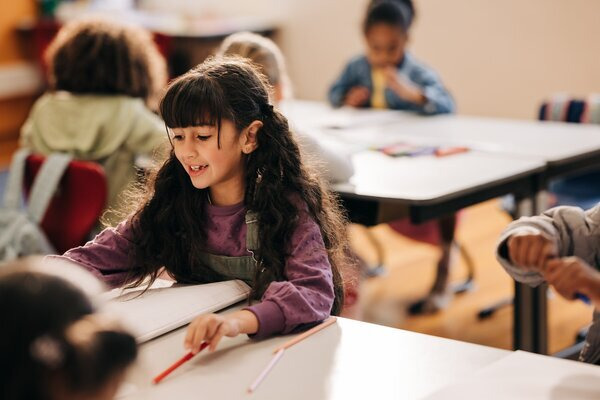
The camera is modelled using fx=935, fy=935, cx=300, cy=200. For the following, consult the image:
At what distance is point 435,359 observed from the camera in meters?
1.33

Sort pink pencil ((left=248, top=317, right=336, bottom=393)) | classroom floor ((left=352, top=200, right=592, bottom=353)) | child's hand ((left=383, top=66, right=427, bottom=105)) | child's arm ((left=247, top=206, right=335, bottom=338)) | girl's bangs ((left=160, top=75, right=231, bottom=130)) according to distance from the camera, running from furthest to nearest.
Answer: child's hand ((left=383, top=66, right=427, bottom=105)) → classroom floor ((left=352, top=200, right=592, bottom=353)) → girl's bangs ((left=160, top=75, right=231, bottom=130)) → child's arm ((left=247, top=206, right=335, bottom=338)) → pink pencil ((left=248, top=317, right=336, bottom=393))

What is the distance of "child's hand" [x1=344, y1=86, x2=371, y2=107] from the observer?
3637mm

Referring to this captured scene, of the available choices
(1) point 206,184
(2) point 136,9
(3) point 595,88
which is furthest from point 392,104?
(2) point 136,9

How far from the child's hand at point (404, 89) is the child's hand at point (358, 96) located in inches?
7.0

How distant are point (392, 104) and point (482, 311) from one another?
0.89m

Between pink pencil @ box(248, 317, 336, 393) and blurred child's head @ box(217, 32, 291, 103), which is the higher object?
blurred child's head @ box(217, 32, 291, 103)

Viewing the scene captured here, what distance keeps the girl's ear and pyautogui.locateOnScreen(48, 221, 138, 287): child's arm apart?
273 millimetres

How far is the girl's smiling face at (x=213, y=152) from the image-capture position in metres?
1.63

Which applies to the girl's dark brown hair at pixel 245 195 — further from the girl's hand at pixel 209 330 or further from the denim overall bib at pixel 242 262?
the girl's hand at pixel 209 330

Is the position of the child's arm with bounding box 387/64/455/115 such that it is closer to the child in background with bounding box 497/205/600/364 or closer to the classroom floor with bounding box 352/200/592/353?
the classroom floor with bounding box 352/200/592/353

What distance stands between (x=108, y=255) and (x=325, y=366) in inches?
22.0

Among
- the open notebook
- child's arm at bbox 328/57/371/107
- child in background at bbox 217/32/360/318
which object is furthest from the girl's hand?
child's arm at bbox 328/57/371/107

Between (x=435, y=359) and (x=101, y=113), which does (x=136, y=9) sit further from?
(x=435, y=359)

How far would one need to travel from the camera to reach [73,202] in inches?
105
